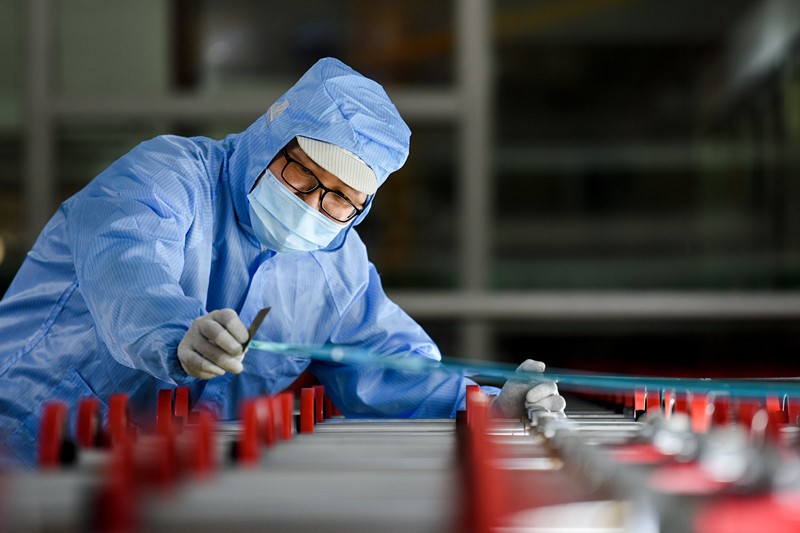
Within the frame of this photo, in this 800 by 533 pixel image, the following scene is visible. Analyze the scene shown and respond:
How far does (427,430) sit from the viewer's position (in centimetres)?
126

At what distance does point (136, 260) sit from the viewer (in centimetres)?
131

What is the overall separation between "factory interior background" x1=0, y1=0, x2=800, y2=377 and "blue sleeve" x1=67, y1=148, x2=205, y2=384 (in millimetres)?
2172

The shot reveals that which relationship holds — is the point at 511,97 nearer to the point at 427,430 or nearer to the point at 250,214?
the point at 250,214

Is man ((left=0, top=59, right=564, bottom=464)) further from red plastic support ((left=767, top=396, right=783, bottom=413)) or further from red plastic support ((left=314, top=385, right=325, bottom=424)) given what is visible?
red plastic support ((left=767, top=396, right=783, bottom=413))

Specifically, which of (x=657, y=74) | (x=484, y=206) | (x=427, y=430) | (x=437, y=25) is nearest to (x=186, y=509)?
(x=427, y=430)

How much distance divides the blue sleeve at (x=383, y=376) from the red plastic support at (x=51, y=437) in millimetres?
989

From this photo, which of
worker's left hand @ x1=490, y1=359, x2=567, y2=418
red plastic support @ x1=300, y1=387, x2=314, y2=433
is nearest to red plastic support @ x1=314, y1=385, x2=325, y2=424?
red plastic support @ x1=300, y1=387, x2=314, y2=433

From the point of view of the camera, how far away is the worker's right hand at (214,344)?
45.9 inches

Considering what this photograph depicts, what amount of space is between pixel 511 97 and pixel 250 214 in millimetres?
2536

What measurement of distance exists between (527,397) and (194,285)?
593 millimetres

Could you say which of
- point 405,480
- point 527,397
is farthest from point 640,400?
point 405,480

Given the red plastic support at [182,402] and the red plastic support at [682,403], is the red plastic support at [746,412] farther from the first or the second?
the red plastic support at [182,402]

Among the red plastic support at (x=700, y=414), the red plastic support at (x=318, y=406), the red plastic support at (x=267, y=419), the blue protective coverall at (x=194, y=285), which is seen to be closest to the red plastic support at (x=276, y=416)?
the red plastic support at (x=267, y=419)

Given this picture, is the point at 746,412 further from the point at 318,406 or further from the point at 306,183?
the point at 306,183
